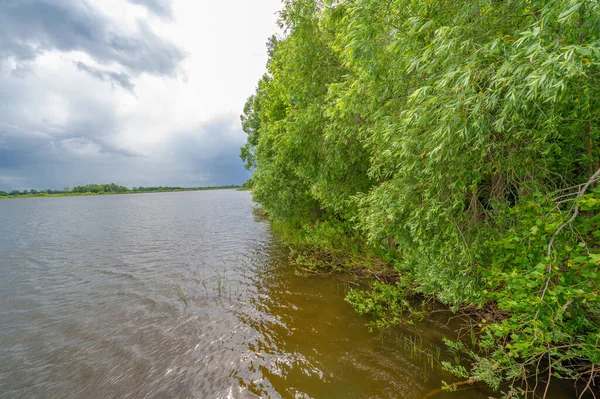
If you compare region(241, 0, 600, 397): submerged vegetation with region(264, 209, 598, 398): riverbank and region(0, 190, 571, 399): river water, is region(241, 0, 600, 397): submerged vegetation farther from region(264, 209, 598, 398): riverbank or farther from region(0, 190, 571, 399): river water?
region(0, 190, 571, 399): river water

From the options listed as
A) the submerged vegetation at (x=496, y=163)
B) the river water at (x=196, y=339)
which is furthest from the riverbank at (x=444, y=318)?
the river water at (x=196, y=339)

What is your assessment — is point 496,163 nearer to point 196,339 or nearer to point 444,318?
point 444,318

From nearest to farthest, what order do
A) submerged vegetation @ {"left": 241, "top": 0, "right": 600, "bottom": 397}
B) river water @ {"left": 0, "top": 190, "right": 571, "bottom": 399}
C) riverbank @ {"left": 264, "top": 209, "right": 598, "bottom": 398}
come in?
submerged vegetation @ {"left": 241, "top": 0, "right": 600, "bottom": 397} < riverbank @ {"left": 264, "top": 209, "right": 598, "bottom": 398} < river water @ {"left": 0, "top": 190, "right": 571, "bottom": 399}

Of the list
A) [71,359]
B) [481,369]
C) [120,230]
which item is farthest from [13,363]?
A: [120,230]

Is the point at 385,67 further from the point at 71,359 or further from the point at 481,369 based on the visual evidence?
the point at 71,359

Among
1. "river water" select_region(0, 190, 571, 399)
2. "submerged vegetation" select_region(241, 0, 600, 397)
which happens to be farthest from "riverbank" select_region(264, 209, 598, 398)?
"river water" select_region(0, 190, 571, 399)

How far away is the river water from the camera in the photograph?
4.72 m

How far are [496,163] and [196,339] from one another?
25.8 feet

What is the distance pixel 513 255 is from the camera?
3.82 m

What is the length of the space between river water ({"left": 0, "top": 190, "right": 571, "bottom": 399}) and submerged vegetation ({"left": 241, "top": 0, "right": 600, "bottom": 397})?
1195mm

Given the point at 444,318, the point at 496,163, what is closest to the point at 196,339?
the point at 444,318

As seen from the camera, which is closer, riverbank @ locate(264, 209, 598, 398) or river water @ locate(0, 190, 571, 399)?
riverbank @ locate(264, 209, 598, 398)

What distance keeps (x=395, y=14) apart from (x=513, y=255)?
16.4 feet

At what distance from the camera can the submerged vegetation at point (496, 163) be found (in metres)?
2.83
